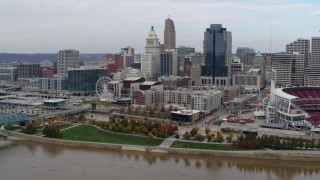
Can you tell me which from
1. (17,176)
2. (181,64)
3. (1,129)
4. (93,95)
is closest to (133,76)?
(93,95)

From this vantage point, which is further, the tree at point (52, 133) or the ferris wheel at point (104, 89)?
the ferris wheel at point (104, 89)

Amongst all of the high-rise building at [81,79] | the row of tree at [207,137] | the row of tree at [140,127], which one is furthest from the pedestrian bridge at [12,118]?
the high-rise building at [81,79]

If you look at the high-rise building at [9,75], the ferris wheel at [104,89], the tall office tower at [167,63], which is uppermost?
the tall office tower at [167,63]

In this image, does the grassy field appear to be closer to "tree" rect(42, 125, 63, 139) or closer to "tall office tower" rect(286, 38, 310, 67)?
"tree" rect(42, 125, 63, 139)

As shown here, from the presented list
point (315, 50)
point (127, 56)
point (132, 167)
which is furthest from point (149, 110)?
point (127, 56)

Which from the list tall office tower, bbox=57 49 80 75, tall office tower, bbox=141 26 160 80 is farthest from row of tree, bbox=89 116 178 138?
tall office tower, bbox=57 49 80 75

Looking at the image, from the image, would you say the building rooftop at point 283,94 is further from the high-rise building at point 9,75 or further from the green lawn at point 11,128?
the high-rise building at point 9,75
